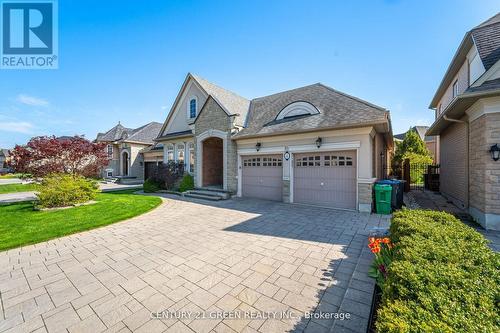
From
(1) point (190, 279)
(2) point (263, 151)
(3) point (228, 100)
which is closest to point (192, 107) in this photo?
(3) point (228, 100)

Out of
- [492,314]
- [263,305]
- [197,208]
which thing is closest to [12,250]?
[197,208]

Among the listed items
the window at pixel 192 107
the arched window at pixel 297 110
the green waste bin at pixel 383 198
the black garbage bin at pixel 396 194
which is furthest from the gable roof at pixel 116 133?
the black garbage bin at pixel 396 194

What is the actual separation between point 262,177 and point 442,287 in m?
8.93

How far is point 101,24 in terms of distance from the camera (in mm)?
8312

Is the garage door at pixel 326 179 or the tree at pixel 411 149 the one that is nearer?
the garage door at pixel 326 179

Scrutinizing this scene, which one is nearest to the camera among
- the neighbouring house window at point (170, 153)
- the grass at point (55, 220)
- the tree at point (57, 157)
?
the grass at point (55, 220)

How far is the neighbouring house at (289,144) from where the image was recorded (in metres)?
7.93

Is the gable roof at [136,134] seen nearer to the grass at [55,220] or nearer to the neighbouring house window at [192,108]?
the neighbouring house window at [192,108]

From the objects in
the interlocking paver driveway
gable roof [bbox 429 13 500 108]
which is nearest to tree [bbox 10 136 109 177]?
the interlocking paver driveway

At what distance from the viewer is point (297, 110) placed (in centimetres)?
1004

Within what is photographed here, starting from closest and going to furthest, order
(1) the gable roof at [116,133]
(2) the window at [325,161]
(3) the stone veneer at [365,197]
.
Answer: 1. (3) the stone veneer at [365,197]
2. (2) the window at [325,161]
3. (1) the gable roof at [116,133]

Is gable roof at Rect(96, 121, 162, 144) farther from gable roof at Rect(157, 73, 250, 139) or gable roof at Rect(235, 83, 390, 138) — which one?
gable roof at Rect(235, 83, 390, 138)

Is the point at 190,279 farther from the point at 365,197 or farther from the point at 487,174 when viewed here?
the point at 487,174

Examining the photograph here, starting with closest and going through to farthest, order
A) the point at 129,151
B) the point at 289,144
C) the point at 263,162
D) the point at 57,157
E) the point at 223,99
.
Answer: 1. the point at 289,144
2. the point at 57,157
3. the point at 263,162
4. the point at 223,99
5. the point at 129,151
